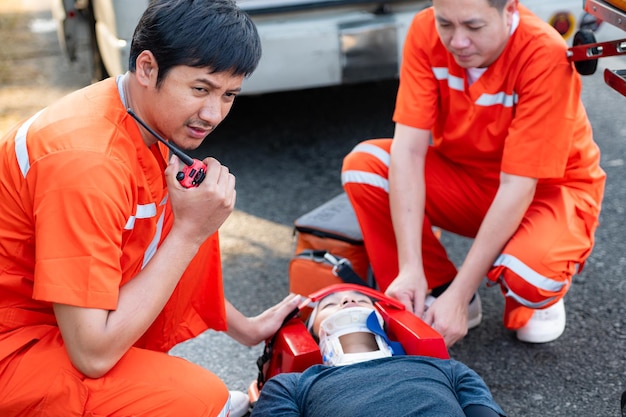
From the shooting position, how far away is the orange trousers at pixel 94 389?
1.94 metres

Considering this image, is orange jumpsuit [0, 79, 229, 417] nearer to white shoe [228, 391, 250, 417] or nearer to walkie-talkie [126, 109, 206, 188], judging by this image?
walkie-talkie [126, 109, 206, 188]

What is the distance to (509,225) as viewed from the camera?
9.18 ft

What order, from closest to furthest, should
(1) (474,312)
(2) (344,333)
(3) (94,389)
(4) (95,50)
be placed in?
(3) (94,389), (2) (344,333), (1) (474,312), (4) (95,50)

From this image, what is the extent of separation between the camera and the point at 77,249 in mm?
1858

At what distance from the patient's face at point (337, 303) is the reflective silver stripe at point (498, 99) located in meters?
0.79

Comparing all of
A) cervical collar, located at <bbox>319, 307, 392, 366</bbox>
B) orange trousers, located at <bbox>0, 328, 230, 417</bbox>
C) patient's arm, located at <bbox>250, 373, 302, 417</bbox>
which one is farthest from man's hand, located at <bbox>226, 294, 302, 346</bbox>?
orange trousers, located at <bbox>0, 328, 230, 417</bbox>

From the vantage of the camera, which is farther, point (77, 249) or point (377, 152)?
point (377, 152)

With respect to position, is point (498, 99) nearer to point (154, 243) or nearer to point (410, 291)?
point (410, 291)

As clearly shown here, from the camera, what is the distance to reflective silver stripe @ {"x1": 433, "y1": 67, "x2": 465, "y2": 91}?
2.97m

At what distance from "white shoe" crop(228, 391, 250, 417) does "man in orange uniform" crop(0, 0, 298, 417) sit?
0.50m

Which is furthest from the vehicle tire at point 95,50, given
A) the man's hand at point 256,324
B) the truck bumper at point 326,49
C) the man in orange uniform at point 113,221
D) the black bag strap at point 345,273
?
the man in orange uniform at point 113,221

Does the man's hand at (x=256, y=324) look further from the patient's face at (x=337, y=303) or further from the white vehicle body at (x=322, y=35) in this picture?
the white vehicle body at (x=322, y=35)

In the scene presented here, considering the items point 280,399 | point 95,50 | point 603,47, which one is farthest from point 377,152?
point 95,50

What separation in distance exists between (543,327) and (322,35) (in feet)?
5.80
